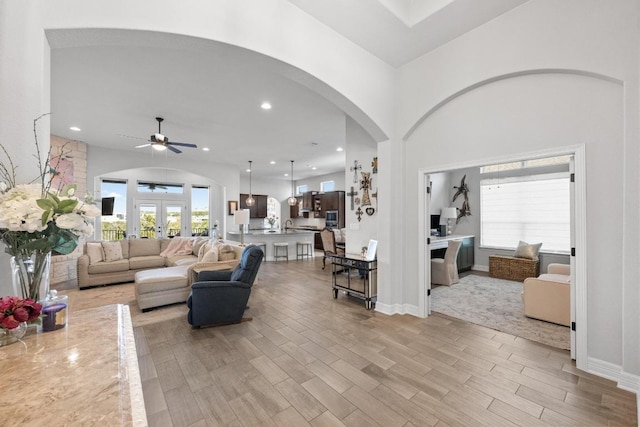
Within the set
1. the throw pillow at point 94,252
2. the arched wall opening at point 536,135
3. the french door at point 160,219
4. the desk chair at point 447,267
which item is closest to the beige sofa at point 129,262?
the throw pillow at point 94,252

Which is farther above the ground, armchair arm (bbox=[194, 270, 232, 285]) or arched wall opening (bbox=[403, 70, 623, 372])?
arched wall opening (bbox=[403, 70, 623, 372])

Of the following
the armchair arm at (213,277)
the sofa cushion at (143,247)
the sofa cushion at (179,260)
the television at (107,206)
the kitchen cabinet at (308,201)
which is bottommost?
the sofa cushion at (179,260)

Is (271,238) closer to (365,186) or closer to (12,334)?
(365,186)

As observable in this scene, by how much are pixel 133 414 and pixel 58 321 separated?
36.2 inches

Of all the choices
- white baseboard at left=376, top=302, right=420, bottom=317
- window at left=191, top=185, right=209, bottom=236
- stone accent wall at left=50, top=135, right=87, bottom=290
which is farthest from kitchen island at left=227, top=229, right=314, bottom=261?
white baseboard at left=376, top=302, right=420, bottom=317

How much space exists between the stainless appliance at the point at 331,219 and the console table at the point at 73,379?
357 inches

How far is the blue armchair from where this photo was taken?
324 cm

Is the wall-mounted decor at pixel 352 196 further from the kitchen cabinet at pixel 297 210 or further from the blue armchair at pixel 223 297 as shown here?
the kitchen cabinet at pixel 297 210

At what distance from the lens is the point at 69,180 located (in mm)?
6012

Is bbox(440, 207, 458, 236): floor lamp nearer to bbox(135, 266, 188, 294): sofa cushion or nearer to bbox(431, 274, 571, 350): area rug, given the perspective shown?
bbox(431, 274, 571, 350): area rug

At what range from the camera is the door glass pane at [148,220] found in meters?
8.77

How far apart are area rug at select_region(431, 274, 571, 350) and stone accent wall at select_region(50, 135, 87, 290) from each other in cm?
726

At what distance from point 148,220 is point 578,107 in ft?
34.7

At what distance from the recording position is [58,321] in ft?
4.20
